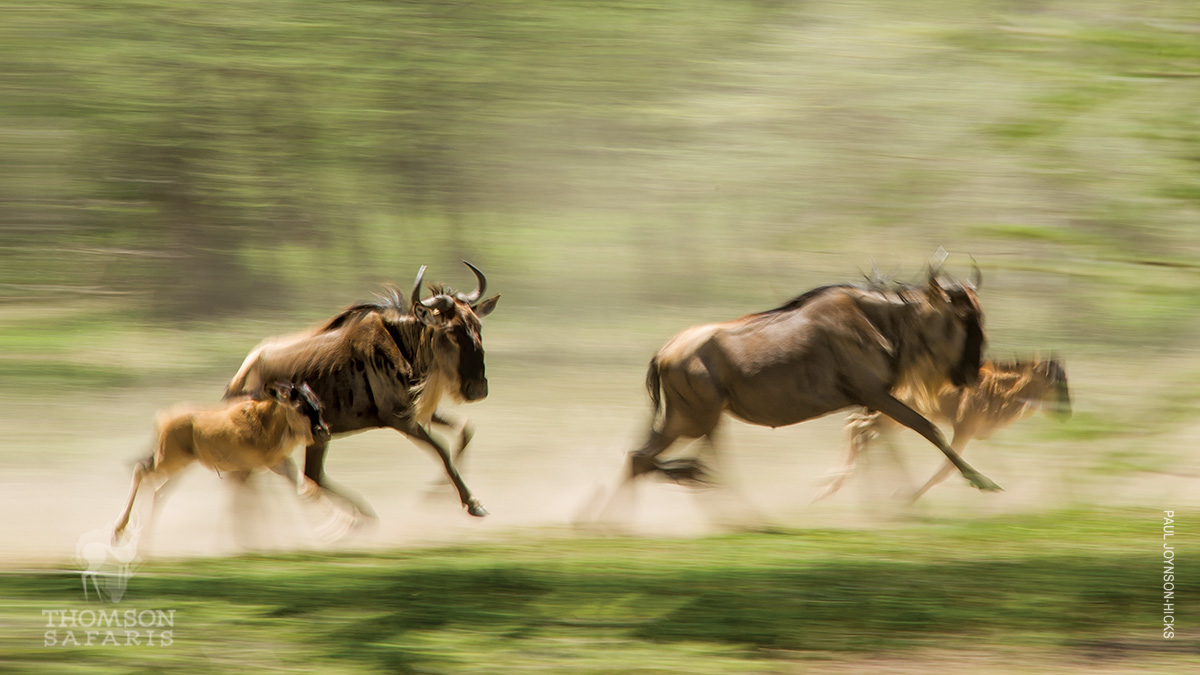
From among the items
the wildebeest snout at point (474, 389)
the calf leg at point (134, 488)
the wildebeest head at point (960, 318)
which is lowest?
the calf leg at point (134, 488)

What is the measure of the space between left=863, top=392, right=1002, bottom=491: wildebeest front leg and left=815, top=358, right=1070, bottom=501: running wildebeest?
521 millimetres

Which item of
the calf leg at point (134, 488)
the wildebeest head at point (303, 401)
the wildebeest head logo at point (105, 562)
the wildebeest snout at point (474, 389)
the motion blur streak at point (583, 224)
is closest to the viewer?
the wildebeest head logo at point (105, 562)

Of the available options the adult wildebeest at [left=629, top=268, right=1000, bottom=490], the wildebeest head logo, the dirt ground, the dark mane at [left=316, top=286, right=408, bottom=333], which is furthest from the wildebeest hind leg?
the adult wildebeest at [left=629, top=268, right=1000, bottom=490]

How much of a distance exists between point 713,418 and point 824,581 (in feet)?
5.14

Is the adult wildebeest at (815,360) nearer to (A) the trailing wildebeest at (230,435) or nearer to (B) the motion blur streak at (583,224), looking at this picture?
(B) the motion blur streak at (583,224)

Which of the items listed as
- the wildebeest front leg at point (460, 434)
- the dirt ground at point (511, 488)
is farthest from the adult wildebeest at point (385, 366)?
the dirt ground at point (511, 488)

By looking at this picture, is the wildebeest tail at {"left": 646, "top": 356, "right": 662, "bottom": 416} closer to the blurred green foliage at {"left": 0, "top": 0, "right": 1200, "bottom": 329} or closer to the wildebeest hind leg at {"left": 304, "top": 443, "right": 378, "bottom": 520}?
the wildebeest hind leg at {"left": 304, "top": 443, "right": 378, "bottom": 520}

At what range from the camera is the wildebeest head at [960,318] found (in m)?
7.13

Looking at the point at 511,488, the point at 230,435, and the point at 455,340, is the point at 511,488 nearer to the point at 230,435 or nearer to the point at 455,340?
the point at 455,340

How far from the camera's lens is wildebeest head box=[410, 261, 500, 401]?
6.94 m

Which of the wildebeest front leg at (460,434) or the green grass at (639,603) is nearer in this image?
the green grass at (639,603)

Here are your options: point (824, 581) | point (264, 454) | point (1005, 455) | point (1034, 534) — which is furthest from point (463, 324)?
point (1005, 455)

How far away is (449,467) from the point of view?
266 inches

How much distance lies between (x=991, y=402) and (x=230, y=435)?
14.5 ft
